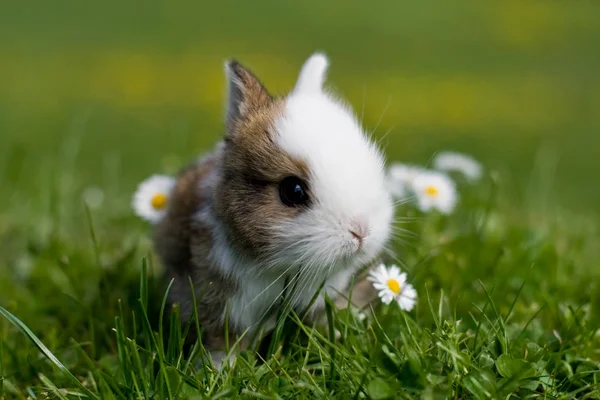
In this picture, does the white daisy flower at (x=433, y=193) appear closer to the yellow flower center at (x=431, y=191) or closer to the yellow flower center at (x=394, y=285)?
the yellow flower center at (x=431, y=191)

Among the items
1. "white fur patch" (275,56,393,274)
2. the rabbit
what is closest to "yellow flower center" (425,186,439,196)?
the rabbit

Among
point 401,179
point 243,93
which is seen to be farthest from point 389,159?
point 243,93

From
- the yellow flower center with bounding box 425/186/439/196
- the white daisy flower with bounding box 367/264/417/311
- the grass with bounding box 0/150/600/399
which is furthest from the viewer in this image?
the yellow flower center with bounding box 425/186/439/196

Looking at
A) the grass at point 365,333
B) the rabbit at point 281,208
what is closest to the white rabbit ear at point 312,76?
the rabbit at point 281,208

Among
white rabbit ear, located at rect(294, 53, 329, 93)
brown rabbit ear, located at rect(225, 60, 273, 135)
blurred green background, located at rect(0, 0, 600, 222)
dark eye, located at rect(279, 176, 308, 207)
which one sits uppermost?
white rabbit ear, located at rect(294, 53, 329, 93)

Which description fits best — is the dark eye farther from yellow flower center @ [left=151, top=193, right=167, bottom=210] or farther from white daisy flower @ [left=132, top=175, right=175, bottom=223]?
yellow flower center @ [left=151, top=193, right=167, bottom=210]

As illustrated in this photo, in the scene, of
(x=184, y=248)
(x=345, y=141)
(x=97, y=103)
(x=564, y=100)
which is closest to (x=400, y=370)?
(x=345, y=141)

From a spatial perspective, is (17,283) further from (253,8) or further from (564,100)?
(253,8)
